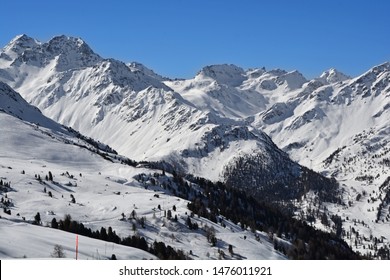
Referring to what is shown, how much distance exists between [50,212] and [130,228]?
29970 millimetres

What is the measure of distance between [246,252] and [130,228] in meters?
39.2
